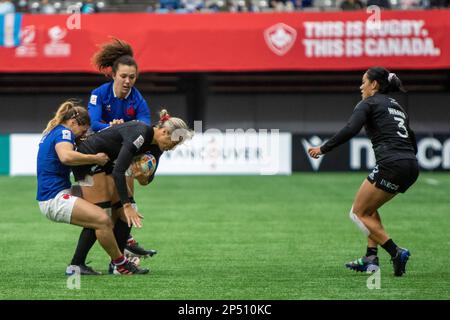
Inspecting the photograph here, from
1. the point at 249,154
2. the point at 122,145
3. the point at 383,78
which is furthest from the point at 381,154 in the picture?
the point at 249,154

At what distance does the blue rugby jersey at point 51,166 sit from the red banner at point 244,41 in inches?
659

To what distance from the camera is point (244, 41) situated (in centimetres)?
2673

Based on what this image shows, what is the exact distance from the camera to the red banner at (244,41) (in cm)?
2634

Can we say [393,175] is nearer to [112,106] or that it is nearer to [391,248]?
[391,248]

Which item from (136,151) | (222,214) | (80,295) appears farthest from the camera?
(222,214)

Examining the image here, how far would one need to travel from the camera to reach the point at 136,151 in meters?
9.41

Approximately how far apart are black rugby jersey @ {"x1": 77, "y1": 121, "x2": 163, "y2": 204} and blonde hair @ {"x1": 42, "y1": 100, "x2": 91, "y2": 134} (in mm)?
242

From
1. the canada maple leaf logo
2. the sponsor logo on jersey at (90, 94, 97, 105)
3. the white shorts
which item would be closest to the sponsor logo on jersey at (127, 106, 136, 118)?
the sponsor logo on jersey at (90, 94, 97, 105)

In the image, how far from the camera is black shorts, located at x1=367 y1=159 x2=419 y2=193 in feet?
32.5

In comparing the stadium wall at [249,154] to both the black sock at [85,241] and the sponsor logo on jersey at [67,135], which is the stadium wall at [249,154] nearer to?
the black sock at [85,241]

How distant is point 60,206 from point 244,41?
17.6 meters

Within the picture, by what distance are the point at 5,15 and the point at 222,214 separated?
1169cm
